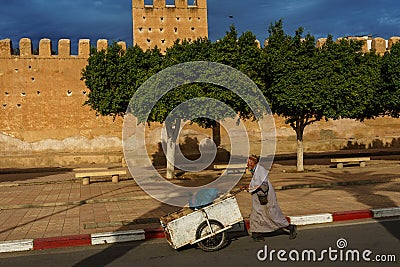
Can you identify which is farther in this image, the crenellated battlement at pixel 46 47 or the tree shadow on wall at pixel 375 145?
the tree shadow on wall at pixel 375 145

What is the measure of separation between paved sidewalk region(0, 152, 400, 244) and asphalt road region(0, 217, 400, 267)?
1.12 metres

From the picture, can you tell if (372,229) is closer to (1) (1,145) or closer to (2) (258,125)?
(2) (258,125)

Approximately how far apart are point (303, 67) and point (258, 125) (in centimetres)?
1128

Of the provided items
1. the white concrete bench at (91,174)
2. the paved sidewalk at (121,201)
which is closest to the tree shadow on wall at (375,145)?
the paved sidewalk at (121,201)

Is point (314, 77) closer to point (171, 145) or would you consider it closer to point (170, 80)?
point (170, 80)

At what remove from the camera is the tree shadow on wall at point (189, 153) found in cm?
2447

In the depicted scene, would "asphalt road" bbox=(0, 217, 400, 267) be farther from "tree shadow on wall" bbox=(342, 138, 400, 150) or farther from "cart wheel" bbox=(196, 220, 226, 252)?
"tree shadow on wall" bbox=(342, 138, 400, 150)

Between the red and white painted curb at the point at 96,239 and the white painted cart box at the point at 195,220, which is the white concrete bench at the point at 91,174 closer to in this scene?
the red and white painted curb at the point at 96,239

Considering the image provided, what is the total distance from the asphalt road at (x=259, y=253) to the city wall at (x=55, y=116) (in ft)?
58.5

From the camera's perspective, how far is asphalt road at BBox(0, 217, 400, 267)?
19.5 ft

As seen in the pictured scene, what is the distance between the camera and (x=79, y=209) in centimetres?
1045

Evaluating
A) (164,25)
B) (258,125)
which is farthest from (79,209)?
(164,25)

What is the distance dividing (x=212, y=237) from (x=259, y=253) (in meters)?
0.73

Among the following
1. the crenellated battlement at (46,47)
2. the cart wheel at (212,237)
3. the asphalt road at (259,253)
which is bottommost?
the asphalt road at (259,253)
